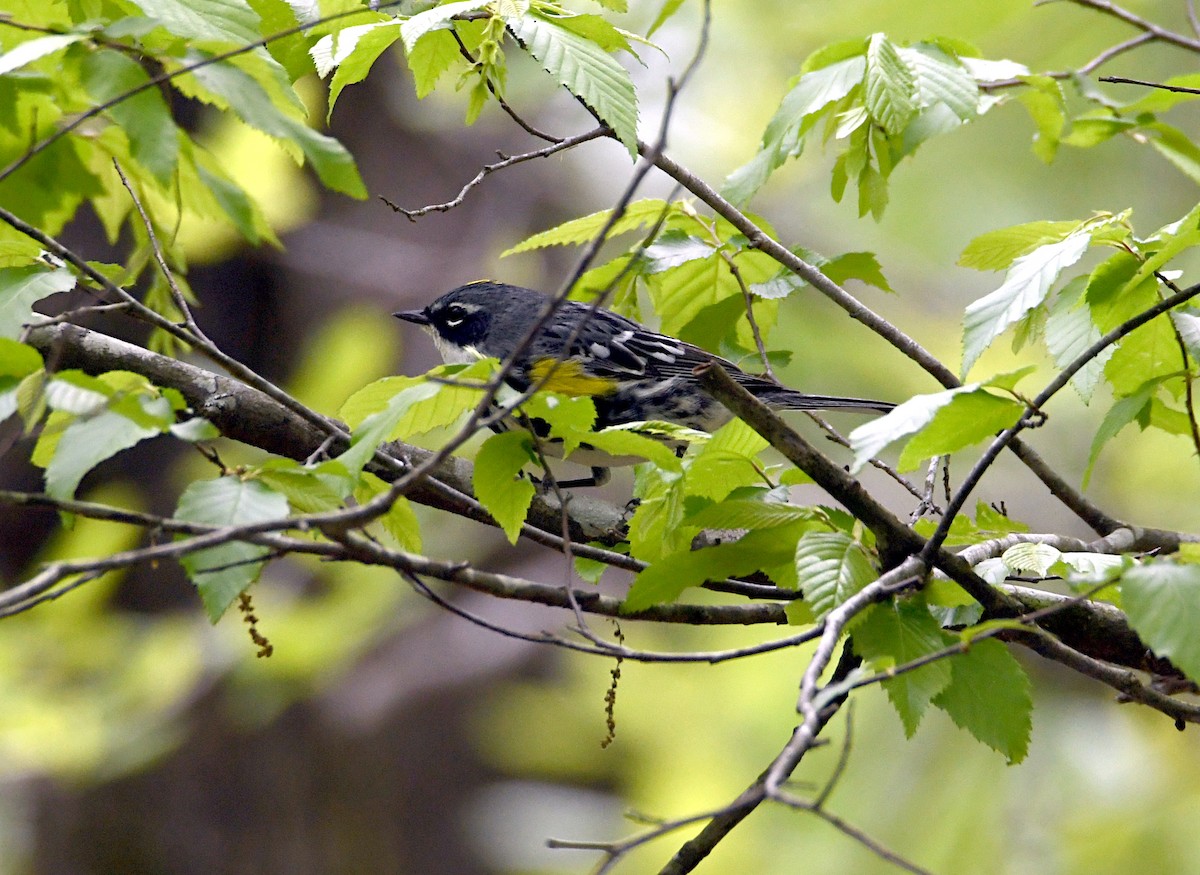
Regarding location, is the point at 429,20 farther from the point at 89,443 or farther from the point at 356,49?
the point at 89,443

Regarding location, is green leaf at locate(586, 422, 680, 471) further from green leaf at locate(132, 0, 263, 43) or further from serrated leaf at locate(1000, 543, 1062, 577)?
green leaf at locate(132, 0, 263, 43)

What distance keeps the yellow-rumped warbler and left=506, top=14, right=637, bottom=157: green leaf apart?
4.58ft

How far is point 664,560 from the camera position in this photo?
6.86ft

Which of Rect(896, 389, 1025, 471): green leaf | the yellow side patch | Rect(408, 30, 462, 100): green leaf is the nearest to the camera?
Rect(896, 389, 1025, 471): green leaf

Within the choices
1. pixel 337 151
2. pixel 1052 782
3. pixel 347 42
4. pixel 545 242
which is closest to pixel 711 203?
pixel 545 242

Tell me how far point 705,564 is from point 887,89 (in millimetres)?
1218

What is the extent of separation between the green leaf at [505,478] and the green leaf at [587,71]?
2.33ft

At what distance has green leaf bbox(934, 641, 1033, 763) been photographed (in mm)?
1959

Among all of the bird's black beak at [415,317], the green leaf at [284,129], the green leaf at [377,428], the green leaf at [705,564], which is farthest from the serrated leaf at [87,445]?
the bird's black beak at [415,317]

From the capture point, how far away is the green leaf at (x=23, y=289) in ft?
6.84

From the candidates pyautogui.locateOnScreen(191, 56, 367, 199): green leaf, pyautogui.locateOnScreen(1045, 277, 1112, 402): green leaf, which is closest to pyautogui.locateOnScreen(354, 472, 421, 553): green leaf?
pyautogui.locateOnScreen(191, 56, 367, 199): green leaf

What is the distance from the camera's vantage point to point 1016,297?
2.33 meters

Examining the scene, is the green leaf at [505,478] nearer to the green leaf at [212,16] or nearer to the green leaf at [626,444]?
the green leaf at [626,444]

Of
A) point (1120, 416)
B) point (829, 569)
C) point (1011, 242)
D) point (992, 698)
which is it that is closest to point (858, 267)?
point (1011, 242)
